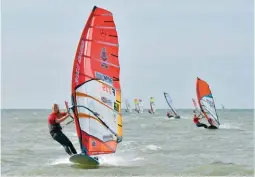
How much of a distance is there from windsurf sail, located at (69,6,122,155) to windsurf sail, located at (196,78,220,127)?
16933 millimetres

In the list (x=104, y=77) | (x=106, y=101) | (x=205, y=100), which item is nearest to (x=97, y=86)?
(x=104, y=77)

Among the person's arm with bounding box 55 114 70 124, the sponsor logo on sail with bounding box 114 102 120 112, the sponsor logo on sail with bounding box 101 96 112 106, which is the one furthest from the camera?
the sponsor logo on sail with bounding box 114 102 120 112

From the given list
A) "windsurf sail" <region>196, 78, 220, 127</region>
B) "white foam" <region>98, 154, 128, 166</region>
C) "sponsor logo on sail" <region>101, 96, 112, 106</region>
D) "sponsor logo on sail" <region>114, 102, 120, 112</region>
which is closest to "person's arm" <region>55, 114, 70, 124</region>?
"sponsor logo on sail" <region>101, 96, 112, 106</region>

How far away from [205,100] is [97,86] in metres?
18.0

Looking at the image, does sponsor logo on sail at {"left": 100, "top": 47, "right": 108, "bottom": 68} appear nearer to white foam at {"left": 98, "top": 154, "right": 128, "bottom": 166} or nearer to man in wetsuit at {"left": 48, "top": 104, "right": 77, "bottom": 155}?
man in wetsuit at {"left": 48, "top": 104, "right": 77, "bottom": 155}

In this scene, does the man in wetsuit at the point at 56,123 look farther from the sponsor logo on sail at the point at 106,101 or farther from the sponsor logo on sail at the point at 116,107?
the sponsor logo on sail at the point at 116,107

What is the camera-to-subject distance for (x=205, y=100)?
29922 millimetres

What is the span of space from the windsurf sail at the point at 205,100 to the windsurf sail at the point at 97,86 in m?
16.9

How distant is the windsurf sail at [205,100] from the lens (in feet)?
97.2

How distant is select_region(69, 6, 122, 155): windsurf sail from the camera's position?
12.5 meters

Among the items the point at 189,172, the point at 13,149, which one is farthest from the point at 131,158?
the point at 13,149

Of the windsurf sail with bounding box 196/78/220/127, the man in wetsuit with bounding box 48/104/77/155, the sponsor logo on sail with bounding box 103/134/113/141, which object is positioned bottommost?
the windsurf sail with bounding box 196/78/220/127

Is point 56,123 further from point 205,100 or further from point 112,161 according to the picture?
point 205,100

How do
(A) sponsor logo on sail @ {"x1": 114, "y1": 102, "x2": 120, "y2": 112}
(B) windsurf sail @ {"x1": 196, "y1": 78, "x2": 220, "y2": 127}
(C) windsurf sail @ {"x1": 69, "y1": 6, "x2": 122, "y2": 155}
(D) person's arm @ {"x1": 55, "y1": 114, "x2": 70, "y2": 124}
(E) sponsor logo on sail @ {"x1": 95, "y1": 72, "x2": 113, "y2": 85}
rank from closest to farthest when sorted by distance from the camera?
(D) person's arm @ {"x1": 55, "y1": 114, "x2": 70, "y2": 124}, (C) windsurf sail @ {"x1": 69, "y1": 6, "x2": 122, "y2": 155}, (E) sponsor logo on sail @ {"x1": 95, "y1": 72, "x2": 113, "y2": 85}, (A) sponsor logo on sail @ {"x1": 114, "y1": 102, "x2": 120, "y2": 112}, (B) windsurf sail @ {"x1": 196, "y1": 78, "x2": 220, "y2": 127}
